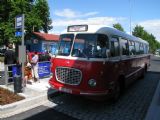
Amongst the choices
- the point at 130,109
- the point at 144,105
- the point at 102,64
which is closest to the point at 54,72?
the point at 102,64

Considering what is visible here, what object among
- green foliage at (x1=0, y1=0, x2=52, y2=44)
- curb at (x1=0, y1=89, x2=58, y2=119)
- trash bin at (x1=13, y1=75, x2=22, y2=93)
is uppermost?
green foliage at (x1=0, y1=0, x2=52, y2=44)

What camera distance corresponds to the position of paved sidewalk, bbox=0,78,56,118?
27.3 ft

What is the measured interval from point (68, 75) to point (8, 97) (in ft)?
7.74

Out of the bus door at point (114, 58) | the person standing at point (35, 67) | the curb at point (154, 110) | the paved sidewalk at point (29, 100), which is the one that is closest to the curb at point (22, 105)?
the paved sidewalk at point (29, 100)

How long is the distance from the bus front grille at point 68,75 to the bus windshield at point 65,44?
646mm

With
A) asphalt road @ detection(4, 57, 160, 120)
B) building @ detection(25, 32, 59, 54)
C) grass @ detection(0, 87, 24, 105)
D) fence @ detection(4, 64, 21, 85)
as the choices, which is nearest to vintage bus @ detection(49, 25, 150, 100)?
asphalt road @ detection(4, 57, 160, 120)

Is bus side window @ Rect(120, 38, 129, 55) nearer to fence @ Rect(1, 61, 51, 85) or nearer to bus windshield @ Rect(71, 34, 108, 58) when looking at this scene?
bus windshield @ Rect(71, 34, 108, 58)

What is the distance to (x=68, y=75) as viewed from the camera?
29.4 feet

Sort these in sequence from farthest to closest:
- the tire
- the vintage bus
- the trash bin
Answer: the trash bin
the tire
the vintage bus

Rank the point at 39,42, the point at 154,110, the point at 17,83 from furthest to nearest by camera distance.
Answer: the point at 39,42
the point at 17,83
the point at 154,110

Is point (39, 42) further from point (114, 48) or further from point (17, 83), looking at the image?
point (114, 48)

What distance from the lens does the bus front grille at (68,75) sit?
8.75 metres

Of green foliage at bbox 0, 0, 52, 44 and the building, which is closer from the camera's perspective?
green foliage at bbox 0, 0, 52, 44

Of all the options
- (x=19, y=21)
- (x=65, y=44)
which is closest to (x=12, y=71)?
(x=19, y=21)
